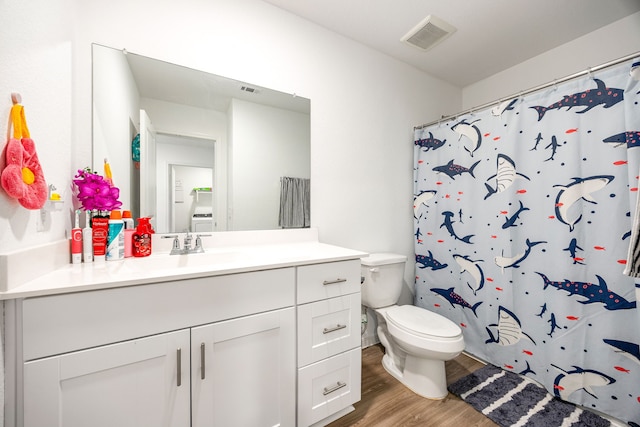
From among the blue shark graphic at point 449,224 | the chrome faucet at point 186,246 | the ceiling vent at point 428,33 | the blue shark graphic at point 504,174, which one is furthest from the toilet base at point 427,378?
the ceiling vent at point 428,33

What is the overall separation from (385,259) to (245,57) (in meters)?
1.60

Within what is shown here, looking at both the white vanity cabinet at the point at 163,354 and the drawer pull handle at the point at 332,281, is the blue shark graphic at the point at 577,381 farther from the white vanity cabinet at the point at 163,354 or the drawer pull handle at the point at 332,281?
the white vanity cabinet at the point at 163,354

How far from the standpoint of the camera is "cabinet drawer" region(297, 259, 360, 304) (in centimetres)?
112

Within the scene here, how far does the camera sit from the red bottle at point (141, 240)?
3.81 ft

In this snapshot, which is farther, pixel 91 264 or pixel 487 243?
pixel 487 243

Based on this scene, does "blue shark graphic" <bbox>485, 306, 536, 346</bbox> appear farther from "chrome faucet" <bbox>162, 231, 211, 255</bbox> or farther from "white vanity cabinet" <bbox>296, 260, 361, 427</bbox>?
"chrome faucet" <bbox>162, 231, 211, 255</bbox>

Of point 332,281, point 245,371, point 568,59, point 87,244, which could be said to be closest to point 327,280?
point 332,281

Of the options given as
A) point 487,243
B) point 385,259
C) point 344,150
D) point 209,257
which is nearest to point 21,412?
point 209,257

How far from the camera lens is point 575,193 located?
4.55 feet

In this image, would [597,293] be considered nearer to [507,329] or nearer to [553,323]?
[553,323]

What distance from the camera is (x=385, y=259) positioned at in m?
1.77

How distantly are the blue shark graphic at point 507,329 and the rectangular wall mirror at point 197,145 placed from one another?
151cm

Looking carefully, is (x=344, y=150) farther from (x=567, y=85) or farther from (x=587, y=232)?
(x=587, y=232)

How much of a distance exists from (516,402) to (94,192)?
95.4 inches
